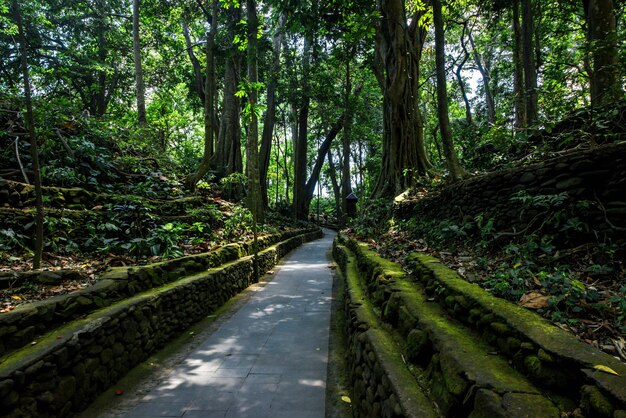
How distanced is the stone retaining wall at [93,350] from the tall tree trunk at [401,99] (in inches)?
232

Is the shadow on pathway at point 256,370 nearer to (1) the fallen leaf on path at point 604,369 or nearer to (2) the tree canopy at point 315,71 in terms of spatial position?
(1) the fallen leaf on path at point 604,369

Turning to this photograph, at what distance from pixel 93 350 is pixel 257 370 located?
5.37ft

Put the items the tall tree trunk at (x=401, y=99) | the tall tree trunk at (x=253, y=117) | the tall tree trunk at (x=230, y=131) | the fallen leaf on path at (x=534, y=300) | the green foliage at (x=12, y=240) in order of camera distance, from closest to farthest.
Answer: the fallen leaf on path at (x=534, y=300) → the green foliage at (x=12, y=240) → the tall tree trunk at (x=253, y=117) → the tall tree trunk at (x=401, y=99) → the tall tree trunk at (x=230, y=131)

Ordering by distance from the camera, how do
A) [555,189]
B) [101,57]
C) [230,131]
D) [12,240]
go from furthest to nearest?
1. [101,57]
2. [230,131]
3. [12,240]
4. [555,189]

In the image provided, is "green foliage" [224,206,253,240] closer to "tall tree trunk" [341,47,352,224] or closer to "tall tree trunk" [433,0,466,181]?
"tall tree trunk" [433,0,466,181]

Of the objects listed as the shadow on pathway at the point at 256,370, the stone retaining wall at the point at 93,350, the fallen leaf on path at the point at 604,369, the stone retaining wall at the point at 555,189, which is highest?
the stone retaining wall at the point at 555,189

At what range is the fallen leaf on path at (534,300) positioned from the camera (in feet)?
8.08

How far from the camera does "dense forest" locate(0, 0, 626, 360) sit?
378 centimetres

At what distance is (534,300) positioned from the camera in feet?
8.33

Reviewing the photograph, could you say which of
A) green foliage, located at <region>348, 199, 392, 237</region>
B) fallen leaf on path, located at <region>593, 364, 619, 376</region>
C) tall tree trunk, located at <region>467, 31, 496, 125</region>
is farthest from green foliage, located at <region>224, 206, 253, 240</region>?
tall tree trunk, located at <region>467, 31, 496, 125</region>

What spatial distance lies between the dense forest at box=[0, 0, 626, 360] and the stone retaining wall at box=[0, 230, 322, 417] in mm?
962

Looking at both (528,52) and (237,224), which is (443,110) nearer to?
(528,52)

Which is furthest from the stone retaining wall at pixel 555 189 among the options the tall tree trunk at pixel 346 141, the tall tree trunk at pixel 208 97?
the tall tree trunk at pixel 346 141

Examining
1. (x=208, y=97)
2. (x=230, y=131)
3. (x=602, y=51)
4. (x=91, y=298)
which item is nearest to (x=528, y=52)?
(x=602, y=51)
